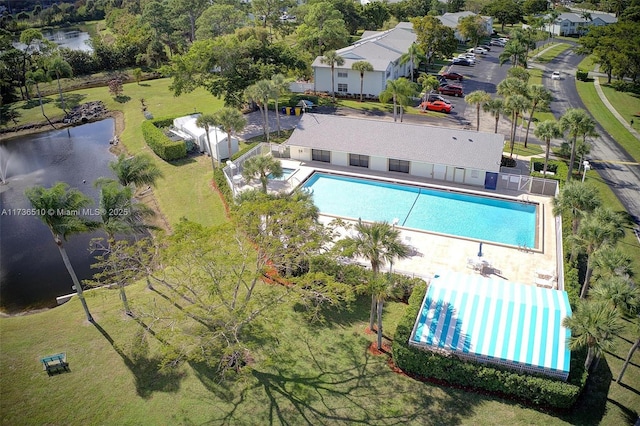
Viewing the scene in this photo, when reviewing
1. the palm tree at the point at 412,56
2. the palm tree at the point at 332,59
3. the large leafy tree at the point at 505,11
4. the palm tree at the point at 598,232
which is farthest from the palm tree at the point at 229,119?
the large leafy tree at the point at 505,11

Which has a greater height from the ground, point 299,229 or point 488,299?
point 299,229

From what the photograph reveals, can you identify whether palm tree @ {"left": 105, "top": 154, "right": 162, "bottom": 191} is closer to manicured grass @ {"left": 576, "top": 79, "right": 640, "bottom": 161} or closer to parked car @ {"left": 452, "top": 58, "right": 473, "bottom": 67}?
manicured grass @ {"left": 576, "top": 79, "right": 640, "bottom": 161}

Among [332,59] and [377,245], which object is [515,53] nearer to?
[332,59]

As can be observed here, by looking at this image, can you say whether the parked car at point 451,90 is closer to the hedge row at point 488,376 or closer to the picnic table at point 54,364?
the hedge row at point 488,376

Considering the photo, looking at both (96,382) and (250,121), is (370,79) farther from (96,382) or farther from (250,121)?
(96,382)

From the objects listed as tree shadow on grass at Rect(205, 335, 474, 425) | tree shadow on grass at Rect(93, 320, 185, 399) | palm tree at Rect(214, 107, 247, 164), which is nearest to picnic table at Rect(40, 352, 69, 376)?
tree shadow on grass at Rect(93, 320, 185, 399)

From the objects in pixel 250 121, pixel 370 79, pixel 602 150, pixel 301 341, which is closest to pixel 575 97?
pixel 602 150
